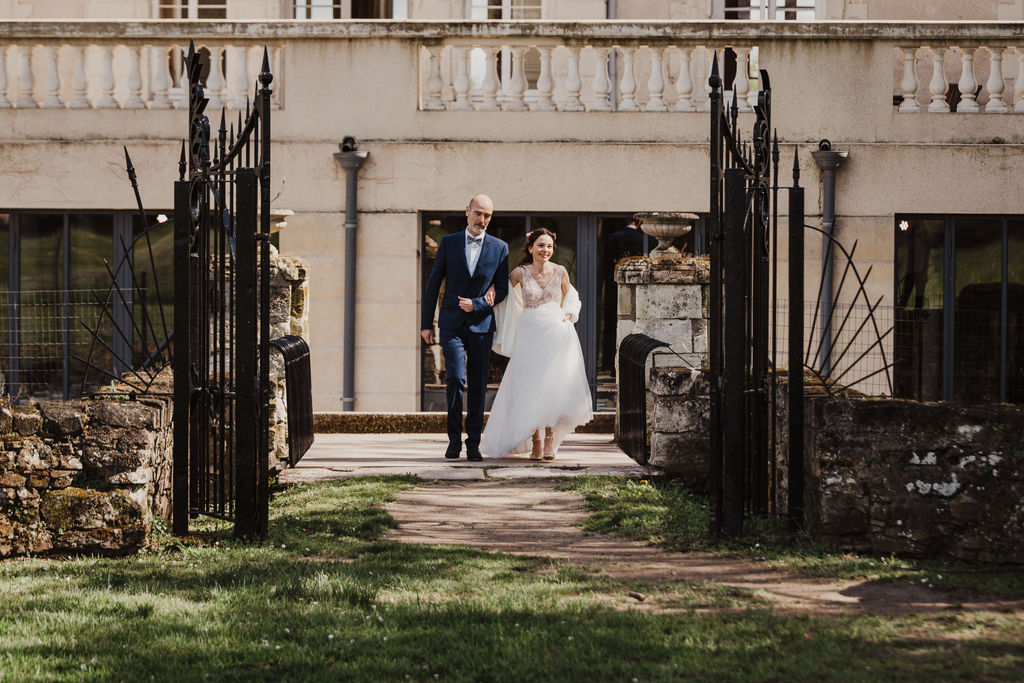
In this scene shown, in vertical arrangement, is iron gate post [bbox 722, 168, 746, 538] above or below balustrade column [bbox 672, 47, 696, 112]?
below

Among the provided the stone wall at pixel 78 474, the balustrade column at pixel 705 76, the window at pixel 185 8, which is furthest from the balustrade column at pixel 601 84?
the stone wall at pixel 78 474

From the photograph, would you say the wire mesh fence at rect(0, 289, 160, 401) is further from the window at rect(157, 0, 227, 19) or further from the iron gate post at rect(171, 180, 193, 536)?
the iron gate post at rect(171, 180, 193, 536)

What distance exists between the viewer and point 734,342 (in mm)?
7105

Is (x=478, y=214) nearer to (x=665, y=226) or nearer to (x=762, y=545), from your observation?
(x=665, y=226)

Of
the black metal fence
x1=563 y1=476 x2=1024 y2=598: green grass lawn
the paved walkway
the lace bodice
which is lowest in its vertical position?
x1=563 y1=476 x2=1024 y2=598: green grass lawn

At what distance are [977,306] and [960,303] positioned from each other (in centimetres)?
20

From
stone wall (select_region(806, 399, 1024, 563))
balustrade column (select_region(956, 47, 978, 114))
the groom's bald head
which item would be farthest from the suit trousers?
balustrade column (select_region(956, 47, 978, 114))

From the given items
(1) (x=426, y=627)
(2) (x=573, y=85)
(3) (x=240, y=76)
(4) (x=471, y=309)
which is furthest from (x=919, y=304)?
(1) (x=426, y=627)

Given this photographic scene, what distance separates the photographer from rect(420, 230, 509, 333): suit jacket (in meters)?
10.6

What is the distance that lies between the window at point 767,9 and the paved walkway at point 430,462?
6.71 meters

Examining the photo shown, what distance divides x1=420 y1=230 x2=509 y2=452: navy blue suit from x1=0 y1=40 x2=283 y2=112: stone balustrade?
17.8ft

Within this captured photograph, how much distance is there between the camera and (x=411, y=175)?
49.9 ft

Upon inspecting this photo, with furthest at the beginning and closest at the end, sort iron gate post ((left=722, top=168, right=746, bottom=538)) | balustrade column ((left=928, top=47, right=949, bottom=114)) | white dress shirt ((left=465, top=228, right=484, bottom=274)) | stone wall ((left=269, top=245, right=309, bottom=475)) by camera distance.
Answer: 1. balustrade column ((left=928, top=47, right=949, bottom=114))
2. white dress shirt ((left=465, top=228, right=484, bottom=274))
3. stone wall ((left=269, top=245, right=309, bottom=475))
4. iron gate post ((left=722, top=168, right=746, bottom=538))

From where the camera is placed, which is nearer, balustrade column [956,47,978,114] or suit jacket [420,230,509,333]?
suit jacket [420,230,509,333]
